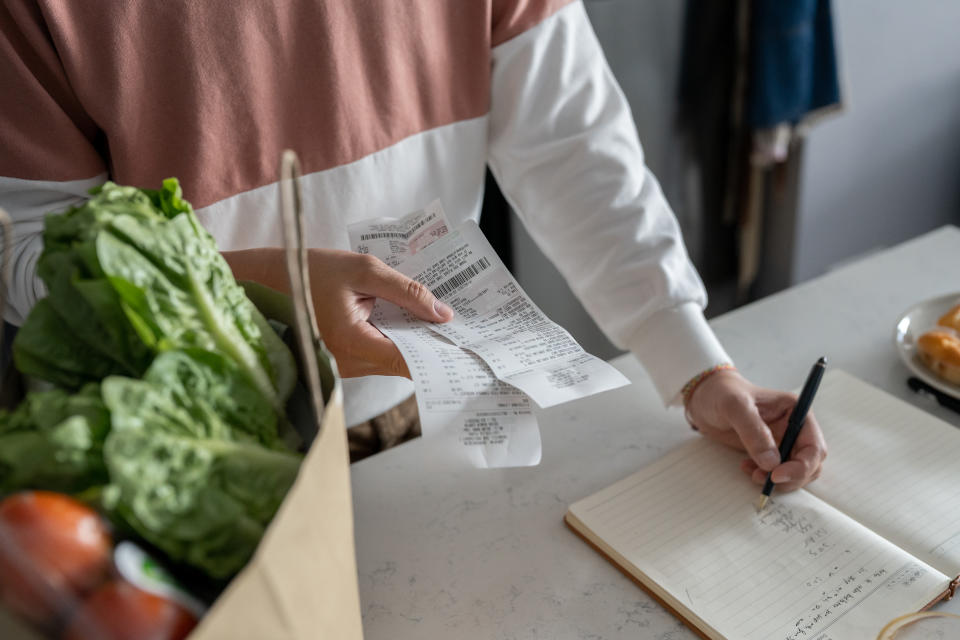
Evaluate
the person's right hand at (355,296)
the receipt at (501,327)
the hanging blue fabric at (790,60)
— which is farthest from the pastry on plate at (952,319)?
the hanging blue fabric at (790,60)

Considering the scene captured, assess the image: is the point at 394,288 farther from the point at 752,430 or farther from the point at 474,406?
the point at 752,430

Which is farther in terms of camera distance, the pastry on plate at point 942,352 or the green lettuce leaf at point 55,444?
the pastry on plate at point 942,352

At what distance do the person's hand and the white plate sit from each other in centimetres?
20

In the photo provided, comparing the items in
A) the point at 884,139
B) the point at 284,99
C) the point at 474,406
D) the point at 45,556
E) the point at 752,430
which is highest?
the point at 284,99

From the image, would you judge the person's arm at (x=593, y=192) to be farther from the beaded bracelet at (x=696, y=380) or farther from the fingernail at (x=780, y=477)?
the fingernail at (x=780, y=477)

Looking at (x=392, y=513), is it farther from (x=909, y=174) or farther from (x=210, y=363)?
(x=909, y=174)

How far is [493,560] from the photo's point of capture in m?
0.72

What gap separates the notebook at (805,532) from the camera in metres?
0.64

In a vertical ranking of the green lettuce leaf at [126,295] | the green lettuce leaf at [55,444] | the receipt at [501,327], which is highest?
the green lettuce leaf at [126,295]

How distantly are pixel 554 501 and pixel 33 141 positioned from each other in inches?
25.3

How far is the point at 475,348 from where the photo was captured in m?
0.65

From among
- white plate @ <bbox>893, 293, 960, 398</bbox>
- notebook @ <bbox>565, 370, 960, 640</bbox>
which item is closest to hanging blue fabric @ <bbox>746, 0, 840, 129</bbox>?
white plate @ <bbox>893, 293, 960, 398</bbox>

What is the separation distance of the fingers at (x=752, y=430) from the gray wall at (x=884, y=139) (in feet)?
5.33

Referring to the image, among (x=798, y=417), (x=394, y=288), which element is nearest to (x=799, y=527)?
(x=798, y=417)
